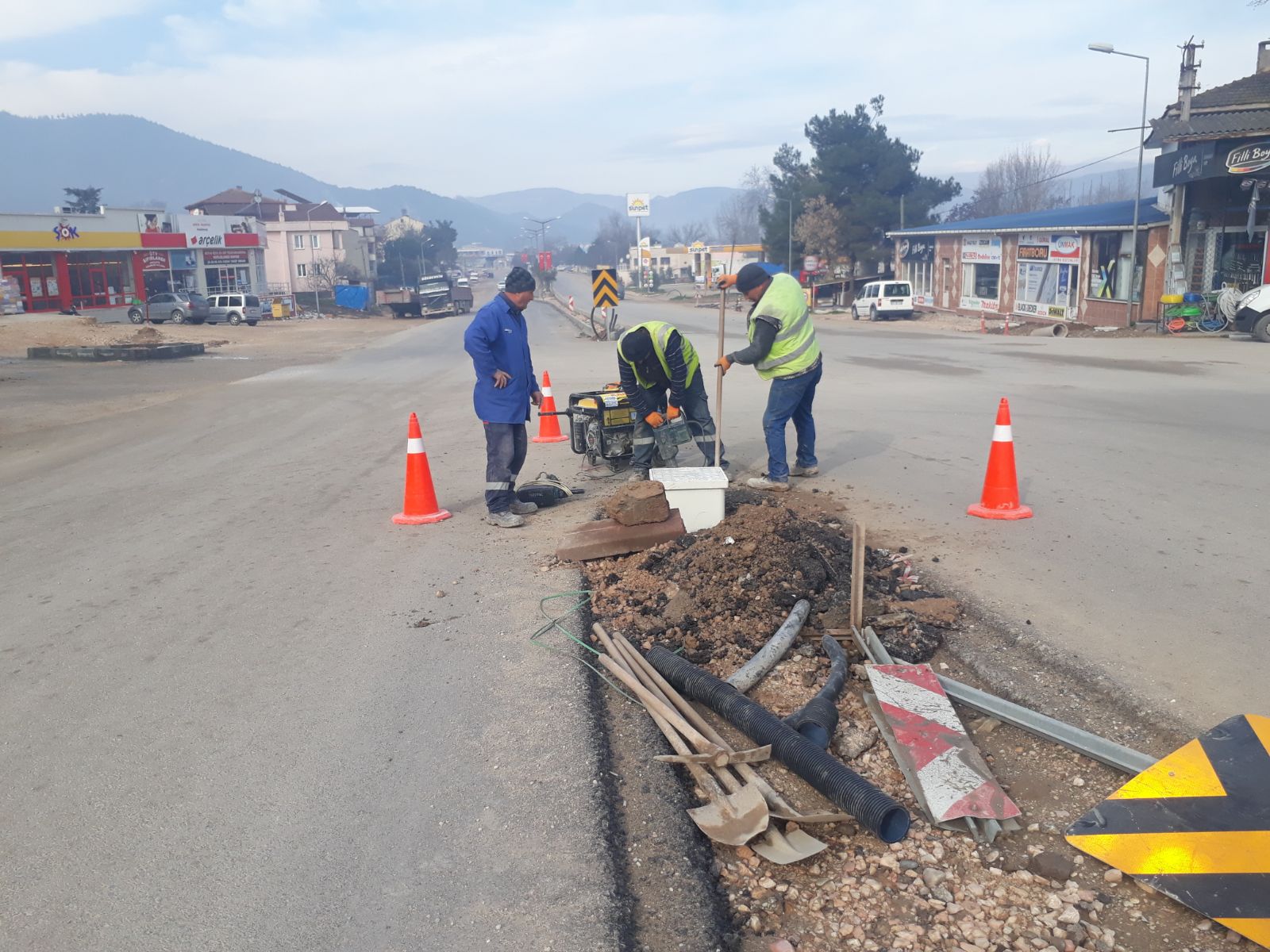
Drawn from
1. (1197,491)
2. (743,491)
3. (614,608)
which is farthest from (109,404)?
(1197,491)

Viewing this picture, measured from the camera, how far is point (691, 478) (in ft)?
22.4

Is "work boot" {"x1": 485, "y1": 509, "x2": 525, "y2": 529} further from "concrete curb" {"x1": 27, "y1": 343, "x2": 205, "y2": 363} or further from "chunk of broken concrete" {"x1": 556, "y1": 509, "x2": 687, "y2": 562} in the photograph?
"concrete curb" {"x1": 27, "y1": 343, "x2": 205, "y2": 363}

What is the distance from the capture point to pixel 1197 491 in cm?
788

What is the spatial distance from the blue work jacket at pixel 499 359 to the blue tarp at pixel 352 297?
60953mm

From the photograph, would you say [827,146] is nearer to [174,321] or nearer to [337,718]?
[174,321]

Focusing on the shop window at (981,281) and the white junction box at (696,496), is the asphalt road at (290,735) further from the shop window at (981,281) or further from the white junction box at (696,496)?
the shop window at (981,281)

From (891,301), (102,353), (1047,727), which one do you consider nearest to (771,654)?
(1047,727)

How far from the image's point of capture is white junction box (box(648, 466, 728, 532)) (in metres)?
6.80

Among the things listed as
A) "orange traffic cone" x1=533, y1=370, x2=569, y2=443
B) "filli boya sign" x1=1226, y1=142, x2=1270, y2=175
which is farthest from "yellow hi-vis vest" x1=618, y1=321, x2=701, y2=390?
"filli boya sign" x1=1226, y1=142, x2=1270, y2=175

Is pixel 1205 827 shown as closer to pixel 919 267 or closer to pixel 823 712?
pixel 823 712

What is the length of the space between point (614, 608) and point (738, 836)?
2.43 meters

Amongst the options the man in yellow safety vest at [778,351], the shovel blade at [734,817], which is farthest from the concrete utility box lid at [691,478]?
the shovel blade at [734,817]

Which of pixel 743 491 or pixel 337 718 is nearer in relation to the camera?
pixel 337 718

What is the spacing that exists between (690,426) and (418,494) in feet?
7.88
